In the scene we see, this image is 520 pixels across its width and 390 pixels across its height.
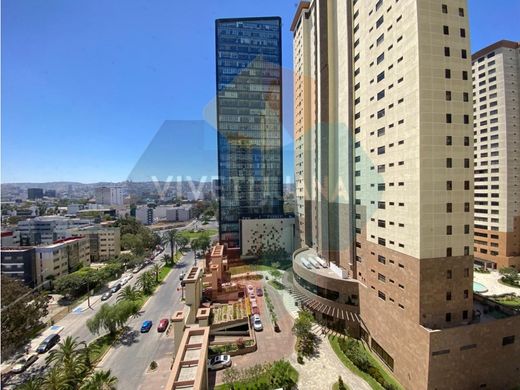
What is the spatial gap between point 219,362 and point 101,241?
25.3 m

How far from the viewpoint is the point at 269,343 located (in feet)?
39.9

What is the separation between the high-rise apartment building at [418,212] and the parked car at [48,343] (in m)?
14.9

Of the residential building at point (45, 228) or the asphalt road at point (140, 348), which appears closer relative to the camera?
the asphalt road at point (140, 348)

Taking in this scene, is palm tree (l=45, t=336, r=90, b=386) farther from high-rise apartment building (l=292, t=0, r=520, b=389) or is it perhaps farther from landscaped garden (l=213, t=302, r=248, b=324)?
high-rise apartment building (l=292, t=0, r=520, b=389)

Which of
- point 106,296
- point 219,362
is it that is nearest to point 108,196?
point 106,296

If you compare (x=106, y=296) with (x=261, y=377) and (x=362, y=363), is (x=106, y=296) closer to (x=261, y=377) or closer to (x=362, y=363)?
(x=261, y=377)

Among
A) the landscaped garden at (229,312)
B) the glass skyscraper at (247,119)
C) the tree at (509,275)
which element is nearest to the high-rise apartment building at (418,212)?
the landscaped garden at (229,312)

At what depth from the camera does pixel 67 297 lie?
1881 cm

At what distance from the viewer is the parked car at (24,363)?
10.8m

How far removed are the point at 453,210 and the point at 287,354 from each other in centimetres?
961

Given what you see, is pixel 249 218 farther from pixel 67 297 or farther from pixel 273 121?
pixel 67 297

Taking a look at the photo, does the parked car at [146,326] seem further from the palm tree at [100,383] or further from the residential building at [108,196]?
the residential building at [108,196]

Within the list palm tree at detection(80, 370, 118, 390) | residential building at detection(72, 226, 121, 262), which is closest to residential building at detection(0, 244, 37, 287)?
residential building at detection(72, 226, 121, 262)

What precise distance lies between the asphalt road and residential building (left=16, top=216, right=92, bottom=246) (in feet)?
76.7
